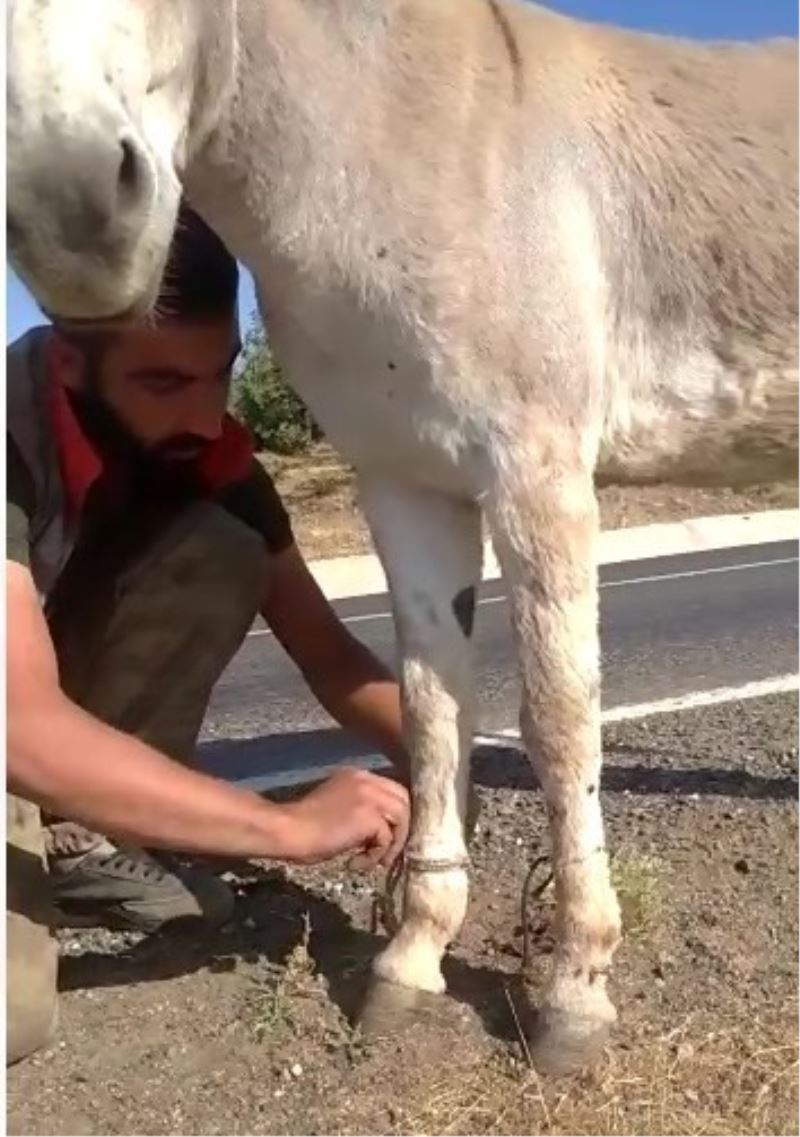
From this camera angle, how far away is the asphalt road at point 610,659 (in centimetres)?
612

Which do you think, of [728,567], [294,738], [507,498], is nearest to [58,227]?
[507,498]

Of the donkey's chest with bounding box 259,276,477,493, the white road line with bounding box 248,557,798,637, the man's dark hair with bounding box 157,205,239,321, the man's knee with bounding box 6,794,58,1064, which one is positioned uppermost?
the man's dark hair with bounding box 157,205,239,321

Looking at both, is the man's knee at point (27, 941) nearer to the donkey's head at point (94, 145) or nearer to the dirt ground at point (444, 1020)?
the dirt ground at point (444, 1020)

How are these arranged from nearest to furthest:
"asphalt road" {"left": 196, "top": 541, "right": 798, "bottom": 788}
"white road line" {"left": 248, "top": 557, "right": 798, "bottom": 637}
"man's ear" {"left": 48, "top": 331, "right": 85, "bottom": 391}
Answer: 1. "man's ear" {"left": 48, "top": 331, "right": 85, "bottom": 391}
2. "asphalt road" {"left": 196, "top": 541, "right": 798, "bottom": 788}
3. "white road line" {"left": 248, "top": 557, "right": 798, "bottom": 637}

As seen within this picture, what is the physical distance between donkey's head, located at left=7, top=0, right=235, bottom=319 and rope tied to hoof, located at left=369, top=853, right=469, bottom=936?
1.33m

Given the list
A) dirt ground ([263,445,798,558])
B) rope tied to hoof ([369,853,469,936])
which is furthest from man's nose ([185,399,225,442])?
dirt ground ([263,445,798,558])

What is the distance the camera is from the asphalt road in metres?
6.12

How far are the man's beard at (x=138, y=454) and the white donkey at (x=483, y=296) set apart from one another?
499mm

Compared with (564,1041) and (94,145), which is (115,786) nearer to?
(564,1041)

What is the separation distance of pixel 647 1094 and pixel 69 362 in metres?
1.90

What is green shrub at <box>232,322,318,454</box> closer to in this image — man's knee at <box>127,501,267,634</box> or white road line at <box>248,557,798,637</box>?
white road line at <box>248,557,798,637</box>

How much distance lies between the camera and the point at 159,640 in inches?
149

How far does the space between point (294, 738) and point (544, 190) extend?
354 cm

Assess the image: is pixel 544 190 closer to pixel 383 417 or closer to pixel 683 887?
pixel 383 417
